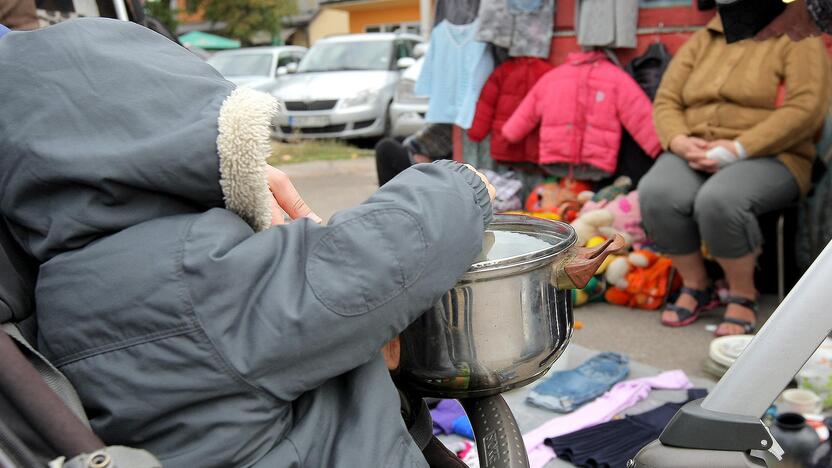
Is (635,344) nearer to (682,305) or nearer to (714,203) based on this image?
(682,305)

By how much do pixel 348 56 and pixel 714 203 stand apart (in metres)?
8.43

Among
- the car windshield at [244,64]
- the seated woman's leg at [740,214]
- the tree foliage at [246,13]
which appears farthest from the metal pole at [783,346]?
the tree foliage at [246,13]

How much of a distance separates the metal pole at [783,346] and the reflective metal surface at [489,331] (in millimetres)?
329

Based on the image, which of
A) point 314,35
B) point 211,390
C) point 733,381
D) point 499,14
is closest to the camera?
point 211,390

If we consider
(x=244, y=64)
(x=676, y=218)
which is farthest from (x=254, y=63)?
(x=676, y=218)

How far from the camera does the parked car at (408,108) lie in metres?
9.91

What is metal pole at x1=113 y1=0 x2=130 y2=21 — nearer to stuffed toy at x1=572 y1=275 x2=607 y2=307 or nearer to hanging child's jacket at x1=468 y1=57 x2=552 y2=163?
stuffed toy at x1=572 y1=275 x2=607 y2=307

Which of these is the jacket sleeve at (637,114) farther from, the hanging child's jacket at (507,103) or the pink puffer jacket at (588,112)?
the hanging child's jacket at (507,103)

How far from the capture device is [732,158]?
388 cm

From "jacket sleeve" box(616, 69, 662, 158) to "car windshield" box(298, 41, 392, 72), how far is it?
6.66 meters

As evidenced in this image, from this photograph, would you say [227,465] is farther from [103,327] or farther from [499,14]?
[499,14]

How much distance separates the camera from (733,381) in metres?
1.28

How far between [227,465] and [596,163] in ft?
13.3

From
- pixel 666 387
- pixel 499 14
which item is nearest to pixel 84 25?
pixel 666 387
